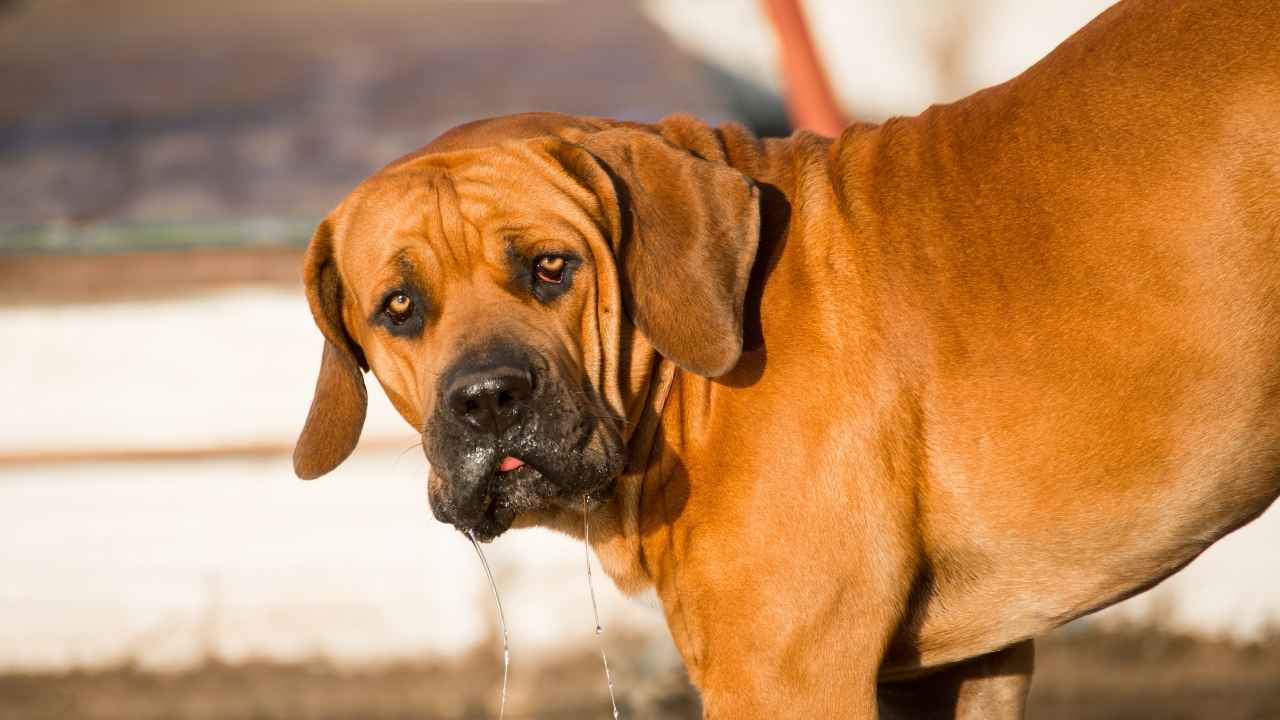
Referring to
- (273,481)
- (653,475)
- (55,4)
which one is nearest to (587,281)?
(653,475)

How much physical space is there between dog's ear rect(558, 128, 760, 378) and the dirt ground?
3197 millimetres

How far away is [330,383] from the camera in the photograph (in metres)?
3.83

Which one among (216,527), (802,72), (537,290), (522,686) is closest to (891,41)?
(802,72)

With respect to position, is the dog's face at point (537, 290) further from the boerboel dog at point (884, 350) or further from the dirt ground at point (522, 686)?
the dirt ground at point (522, 686)

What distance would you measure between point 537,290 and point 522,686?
132 inches

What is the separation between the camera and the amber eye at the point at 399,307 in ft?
11.0

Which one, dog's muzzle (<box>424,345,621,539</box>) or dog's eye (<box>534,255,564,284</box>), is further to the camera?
dog's eye (<box>534,255,564,284</box>)

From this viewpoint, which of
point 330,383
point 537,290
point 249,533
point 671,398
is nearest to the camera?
point 537,290

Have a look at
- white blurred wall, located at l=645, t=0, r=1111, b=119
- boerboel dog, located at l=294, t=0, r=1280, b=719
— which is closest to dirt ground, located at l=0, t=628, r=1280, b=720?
white blurred wall, located at l=645, t=0, r=1111, b=119

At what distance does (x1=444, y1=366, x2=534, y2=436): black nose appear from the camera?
119 inches

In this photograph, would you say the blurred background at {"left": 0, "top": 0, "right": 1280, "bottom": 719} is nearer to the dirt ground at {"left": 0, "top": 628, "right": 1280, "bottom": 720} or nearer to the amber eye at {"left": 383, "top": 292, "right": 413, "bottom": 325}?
the dirt ground at {"left": 0, "top": 628, "right": 1280, "bottom": 720}

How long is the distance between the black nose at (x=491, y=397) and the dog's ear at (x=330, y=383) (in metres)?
0.74

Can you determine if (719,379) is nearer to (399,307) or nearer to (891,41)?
(399,307)

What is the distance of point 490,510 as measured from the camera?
10.5 feet
